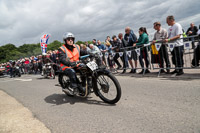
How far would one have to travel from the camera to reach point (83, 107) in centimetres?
419

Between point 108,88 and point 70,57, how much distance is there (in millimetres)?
1559

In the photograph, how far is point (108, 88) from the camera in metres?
4.08

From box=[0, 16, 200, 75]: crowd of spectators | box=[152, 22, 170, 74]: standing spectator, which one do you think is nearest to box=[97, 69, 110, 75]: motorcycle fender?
box=[0, 16, 200, 75]: crowd of spectators

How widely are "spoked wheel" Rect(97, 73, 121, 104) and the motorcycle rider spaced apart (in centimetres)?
53

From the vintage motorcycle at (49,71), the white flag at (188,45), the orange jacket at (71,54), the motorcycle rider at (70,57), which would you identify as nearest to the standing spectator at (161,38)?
the white flag at (188,45)

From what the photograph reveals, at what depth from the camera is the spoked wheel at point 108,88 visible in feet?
12.5

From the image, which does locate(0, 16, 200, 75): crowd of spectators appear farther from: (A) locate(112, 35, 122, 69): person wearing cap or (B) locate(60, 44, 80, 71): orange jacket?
(B) locate(60, 44, 80, 71): orange jacket

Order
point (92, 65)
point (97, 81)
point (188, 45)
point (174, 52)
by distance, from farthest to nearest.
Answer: point (174, 52), point (188, 45), point (97, 81), point (92, 65)

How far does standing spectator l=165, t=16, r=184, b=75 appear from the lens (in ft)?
20.3

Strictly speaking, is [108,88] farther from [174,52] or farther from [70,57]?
[174,52]

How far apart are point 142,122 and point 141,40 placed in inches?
214

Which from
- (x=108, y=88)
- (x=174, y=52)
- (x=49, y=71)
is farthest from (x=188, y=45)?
(x=49, y=71)

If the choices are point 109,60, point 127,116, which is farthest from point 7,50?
point 127,116

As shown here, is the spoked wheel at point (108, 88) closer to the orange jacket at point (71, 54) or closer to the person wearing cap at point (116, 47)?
the orange jacket at point (71, 54)
